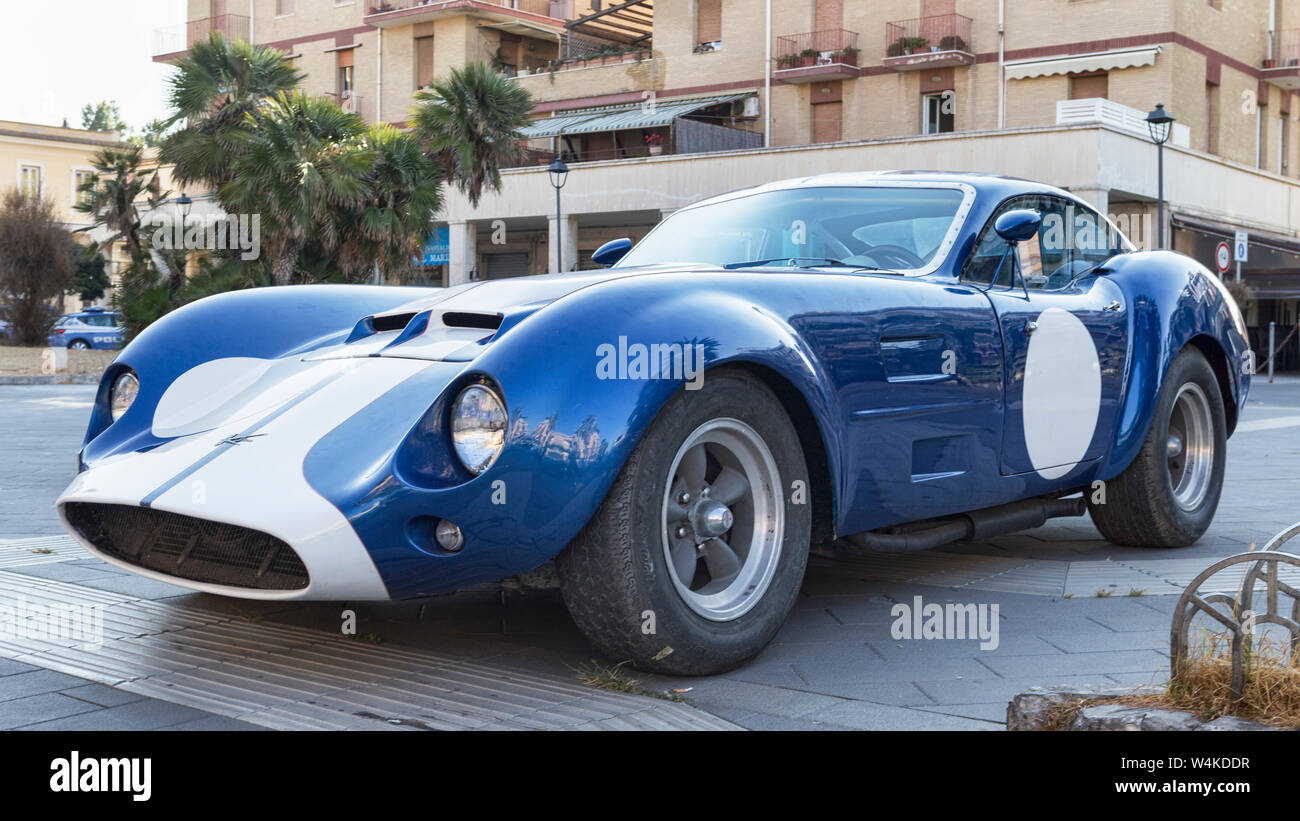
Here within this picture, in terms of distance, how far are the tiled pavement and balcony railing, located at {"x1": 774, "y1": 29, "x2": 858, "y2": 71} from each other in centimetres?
2847

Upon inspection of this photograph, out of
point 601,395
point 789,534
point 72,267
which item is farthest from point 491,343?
point 72,267

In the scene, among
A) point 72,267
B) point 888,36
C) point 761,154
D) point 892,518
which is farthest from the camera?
point 72,267

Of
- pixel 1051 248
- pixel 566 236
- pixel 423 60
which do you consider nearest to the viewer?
pixel 1051 248

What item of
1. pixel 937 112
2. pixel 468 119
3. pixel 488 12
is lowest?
pixel 468 119

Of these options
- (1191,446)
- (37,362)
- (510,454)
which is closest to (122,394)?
(510,454)

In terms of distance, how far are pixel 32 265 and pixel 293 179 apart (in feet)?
62.0

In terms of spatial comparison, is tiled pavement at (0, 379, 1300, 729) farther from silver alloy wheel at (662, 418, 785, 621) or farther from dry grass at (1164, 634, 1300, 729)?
dry grass at (1164, 634, 1300, 729)

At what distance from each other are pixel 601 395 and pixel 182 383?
5.05 ft

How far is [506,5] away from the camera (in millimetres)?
40406

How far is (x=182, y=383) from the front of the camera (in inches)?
153

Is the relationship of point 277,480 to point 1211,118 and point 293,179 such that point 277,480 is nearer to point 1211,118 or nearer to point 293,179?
point 293,179

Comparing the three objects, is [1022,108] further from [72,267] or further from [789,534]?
[789,534]

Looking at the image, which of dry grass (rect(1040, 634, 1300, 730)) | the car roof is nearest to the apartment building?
the car roof

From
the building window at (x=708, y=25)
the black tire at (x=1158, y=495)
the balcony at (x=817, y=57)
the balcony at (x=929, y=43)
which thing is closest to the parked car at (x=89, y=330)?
the building window at (x=708, y=25)
